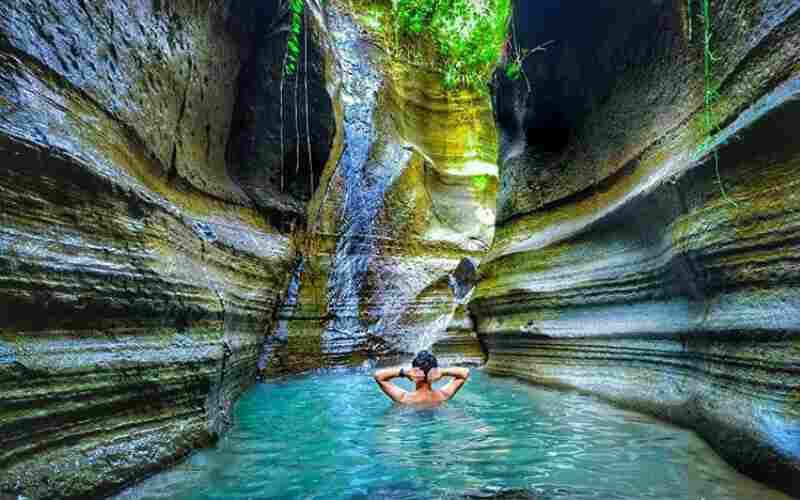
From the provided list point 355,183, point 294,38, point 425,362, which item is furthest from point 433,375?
point 294,38

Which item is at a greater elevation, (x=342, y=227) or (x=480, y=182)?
(x=480, y=182)

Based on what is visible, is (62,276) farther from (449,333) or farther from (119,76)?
(449,333)

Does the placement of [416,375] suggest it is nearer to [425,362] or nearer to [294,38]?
[425,362]

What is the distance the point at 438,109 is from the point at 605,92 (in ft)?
23.6

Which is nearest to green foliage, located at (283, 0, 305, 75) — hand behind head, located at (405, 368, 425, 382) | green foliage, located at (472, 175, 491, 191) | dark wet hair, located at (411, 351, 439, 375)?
dark wet hair, located at (411, 351, 439, 375)

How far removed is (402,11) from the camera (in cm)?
1167

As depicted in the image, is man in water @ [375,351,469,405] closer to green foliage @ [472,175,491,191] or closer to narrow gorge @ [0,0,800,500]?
narrow gorge @ [0,0,800,500]

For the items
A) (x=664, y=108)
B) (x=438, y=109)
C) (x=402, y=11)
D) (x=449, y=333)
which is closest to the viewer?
(x=664, y=108)

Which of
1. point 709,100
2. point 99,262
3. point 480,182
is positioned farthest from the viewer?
point 480,182

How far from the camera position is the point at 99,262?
2.95m

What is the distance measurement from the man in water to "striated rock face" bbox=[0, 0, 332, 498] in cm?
176

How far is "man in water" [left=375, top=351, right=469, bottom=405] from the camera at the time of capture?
17.7 feet

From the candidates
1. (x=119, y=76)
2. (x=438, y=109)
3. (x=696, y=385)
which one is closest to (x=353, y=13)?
(x=438, y=109)

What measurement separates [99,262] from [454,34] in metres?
11.5
